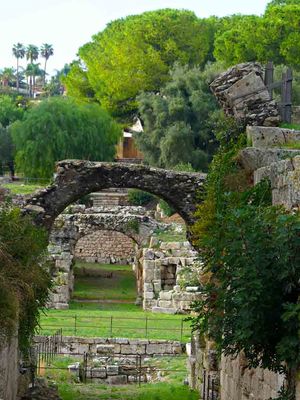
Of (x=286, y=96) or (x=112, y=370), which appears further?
(x=112, y=370)

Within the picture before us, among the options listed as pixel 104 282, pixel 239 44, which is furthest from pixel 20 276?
pixel 239 44

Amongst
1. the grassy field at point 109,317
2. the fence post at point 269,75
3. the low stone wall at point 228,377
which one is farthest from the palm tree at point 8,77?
the fence post at point 269,75

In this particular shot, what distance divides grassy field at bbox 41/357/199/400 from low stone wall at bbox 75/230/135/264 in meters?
29.0

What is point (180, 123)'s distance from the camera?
56.6m

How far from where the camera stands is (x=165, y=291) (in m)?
36.8

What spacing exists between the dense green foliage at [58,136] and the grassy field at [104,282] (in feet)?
25.5

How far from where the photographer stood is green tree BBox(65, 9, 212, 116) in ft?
220

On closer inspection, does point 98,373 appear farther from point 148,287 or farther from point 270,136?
point 148,287

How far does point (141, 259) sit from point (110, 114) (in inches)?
1273

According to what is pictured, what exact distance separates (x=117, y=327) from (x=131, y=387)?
6314mm

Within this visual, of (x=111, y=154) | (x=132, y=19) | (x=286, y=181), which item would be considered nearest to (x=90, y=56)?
(x=132, y=19)

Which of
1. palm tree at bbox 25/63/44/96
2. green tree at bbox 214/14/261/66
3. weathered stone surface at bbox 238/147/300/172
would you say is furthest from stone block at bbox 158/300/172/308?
palm tree at bbox 25/63/44/96

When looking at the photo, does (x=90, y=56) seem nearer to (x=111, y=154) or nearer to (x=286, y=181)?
(x=111, y=154)

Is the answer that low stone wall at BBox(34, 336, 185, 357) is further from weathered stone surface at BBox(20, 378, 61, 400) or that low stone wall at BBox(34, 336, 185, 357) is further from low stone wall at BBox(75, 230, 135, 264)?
low stone wall at BBox(75, 230, 135, 264)
